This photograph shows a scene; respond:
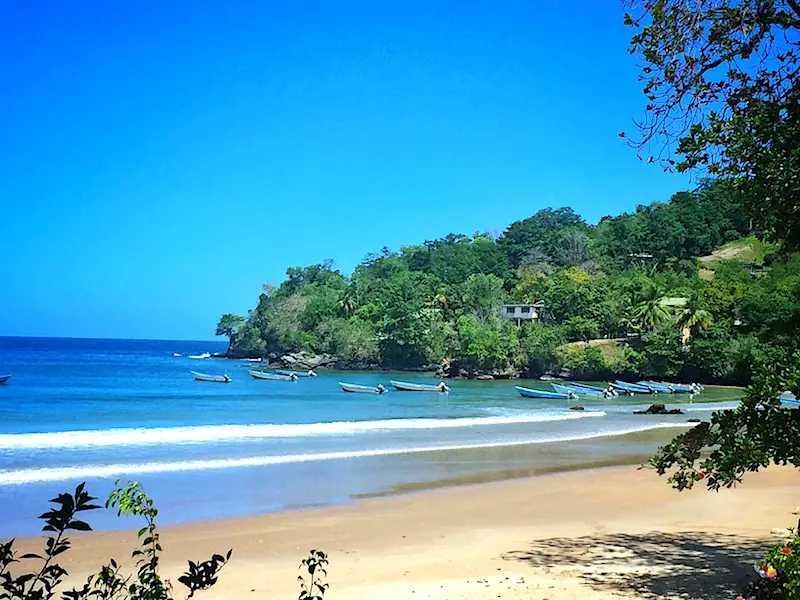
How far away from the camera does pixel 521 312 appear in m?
85.7

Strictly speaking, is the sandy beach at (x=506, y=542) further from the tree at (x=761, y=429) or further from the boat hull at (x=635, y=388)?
the boat hull at (x=635, y=388)

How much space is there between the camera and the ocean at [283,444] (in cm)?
1542

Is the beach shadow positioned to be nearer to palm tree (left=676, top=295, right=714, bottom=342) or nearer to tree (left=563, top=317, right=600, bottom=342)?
palm tree (left=676, top=295, right=714, bottom=342)

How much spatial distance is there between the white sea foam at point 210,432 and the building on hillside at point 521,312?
50.4 meters

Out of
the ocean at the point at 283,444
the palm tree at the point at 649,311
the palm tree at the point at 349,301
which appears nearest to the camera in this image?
the ocean at the point at 283,444

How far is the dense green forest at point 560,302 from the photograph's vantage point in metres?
62.9

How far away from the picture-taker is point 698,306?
209 feet

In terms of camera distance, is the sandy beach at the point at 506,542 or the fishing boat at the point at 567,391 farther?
the fishing boat at the point at 567,391

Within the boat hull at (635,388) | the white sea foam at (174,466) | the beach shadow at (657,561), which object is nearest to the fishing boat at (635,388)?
the boat hull at (635,388)

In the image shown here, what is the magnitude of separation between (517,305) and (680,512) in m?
74.5

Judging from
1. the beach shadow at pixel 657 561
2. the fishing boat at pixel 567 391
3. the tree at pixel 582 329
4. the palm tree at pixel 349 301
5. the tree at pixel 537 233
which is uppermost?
A: the tree at pixel 537 233

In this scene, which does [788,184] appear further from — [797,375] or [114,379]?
[114,379]

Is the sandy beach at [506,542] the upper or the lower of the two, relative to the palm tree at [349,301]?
lower

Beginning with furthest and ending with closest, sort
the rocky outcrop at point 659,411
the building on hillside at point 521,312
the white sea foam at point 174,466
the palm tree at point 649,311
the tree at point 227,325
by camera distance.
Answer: the tree at point 227,325 < the building on hillside at point 521,312 < the palm tree at point 649,311 < the rocky outcrop at point 659,411 < the white sea foam at point 174,466
